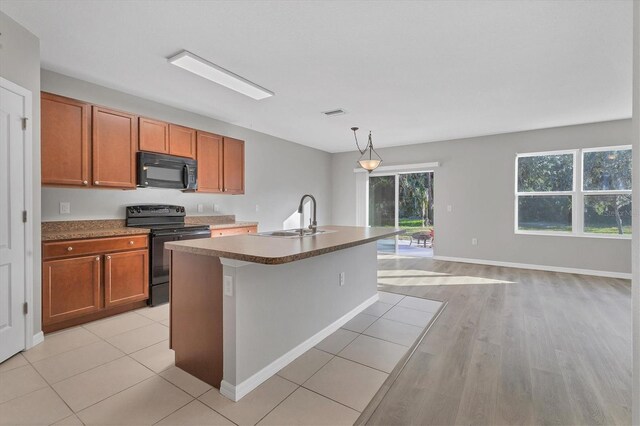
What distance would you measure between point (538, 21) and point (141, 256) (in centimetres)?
415

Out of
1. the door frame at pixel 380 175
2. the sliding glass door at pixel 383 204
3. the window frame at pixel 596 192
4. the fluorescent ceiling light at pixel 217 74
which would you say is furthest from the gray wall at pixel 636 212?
the sliding glass door at pixel 383 204

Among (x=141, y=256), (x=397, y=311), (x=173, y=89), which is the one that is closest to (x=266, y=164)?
(x=173, y=89)

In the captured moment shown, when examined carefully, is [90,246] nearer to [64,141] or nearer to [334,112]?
[64,141]

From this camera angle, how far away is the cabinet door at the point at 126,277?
307 centimetres

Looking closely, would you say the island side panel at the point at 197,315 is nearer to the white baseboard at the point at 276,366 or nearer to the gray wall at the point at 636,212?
the white baseboard at the point at 276,366

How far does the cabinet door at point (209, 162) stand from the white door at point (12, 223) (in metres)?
2.02

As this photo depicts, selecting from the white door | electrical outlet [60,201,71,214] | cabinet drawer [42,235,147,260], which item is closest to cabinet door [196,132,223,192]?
cabinet drawer [42,235,147,260]

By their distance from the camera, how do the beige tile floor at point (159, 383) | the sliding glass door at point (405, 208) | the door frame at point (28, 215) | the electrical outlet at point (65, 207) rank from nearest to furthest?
1. the beige tile floor at point (159, 383)
2. the door frame at point (28, 215)
3. the electrical outlet at point (65, 207)
4. the sliding glass door at point (405, 208)

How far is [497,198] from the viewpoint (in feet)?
18.9

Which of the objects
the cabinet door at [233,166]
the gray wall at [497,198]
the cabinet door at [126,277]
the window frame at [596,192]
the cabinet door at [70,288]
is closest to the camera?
the cabinet door at [70,288]

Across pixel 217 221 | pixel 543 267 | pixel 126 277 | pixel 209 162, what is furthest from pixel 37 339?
pixel 543 267

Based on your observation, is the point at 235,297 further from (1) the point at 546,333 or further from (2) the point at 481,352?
(1) the point at 546,333

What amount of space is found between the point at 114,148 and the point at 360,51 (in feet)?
9.12

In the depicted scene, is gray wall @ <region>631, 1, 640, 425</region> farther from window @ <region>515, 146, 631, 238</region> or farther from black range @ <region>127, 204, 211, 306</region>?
window @ <region>515, 146, 631, 238</region>
